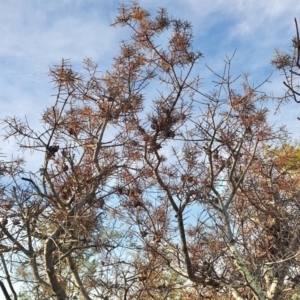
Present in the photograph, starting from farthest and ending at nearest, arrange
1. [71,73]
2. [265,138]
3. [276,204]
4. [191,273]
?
[276,204] → [265,138] → [191,273] → [71,73]

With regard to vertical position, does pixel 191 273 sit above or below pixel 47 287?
below

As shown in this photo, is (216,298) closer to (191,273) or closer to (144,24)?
(191,273)

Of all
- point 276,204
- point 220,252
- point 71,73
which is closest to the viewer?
point 71,73

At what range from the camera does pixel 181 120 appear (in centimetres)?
434

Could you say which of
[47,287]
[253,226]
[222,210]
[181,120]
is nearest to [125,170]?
[181,120]

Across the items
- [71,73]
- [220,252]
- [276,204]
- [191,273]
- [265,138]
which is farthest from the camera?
[276,204]

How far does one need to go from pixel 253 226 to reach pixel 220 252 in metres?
0.85

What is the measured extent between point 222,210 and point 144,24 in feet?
6.94

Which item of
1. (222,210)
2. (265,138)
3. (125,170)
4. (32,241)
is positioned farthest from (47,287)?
(265,138)

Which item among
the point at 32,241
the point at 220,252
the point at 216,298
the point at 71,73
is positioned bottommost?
the point at 216,298

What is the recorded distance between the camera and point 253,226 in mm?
5570

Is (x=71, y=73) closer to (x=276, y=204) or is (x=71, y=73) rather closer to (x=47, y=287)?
(x=47, y=287)

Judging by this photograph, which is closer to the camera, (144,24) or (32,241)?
(32,241)

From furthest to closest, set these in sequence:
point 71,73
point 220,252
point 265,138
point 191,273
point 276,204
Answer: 1. point 276,204
2. point 220,252
3. point 265,138
4. point 191,273
5. point 71,73
